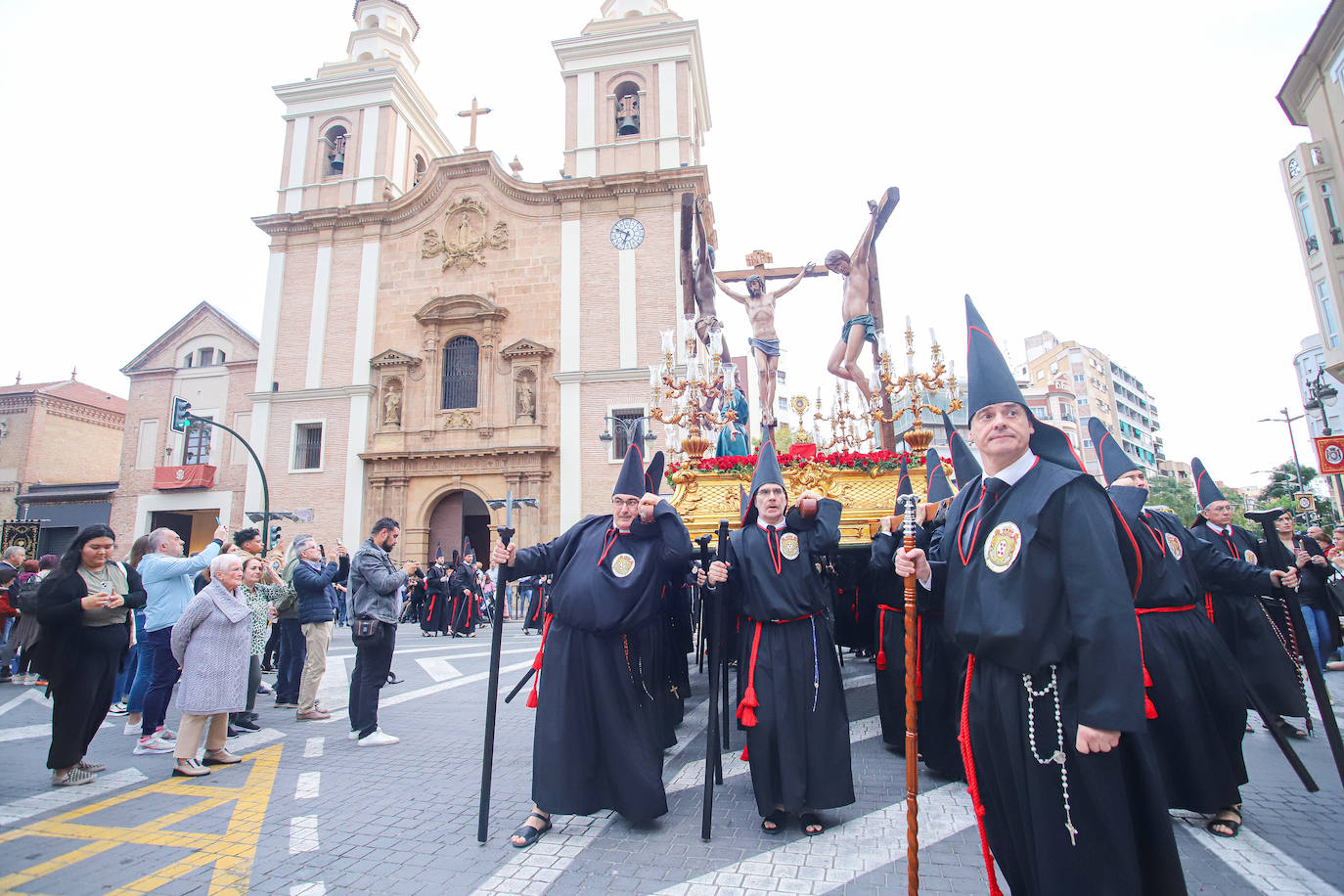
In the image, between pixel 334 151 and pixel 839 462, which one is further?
pixel 334 151

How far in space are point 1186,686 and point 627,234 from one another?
2096cm

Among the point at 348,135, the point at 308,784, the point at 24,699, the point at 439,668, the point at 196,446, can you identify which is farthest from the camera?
the point at 348,135

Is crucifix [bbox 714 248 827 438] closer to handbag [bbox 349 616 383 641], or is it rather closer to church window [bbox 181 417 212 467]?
handbag [bbox 349 616 383 641]

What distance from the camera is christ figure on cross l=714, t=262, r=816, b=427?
8672mm

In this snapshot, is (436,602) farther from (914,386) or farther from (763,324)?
(914,386)

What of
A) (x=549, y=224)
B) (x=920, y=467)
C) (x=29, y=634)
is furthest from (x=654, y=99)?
(x=29, y=634)

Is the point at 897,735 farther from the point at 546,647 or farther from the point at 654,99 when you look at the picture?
the point at 654,99

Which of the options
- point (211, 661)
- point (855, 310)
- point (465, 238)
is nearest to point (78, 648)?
point (211, 661)

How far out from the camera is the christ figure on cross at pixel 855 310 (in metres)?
8.31

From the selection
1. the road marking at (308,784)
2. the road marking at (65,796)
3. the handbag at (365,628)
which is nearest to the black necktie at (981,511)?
the road marking at (308,784)

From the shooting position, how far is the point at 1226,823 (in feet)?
11.8

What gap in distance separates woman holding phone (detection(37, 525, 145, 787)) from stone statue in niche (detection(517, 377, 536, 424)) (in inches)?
654

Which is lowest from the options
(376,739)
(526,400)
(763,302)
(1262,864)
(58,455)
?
(1262,864)

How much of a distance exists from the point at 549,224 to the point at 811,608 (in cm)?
2167
